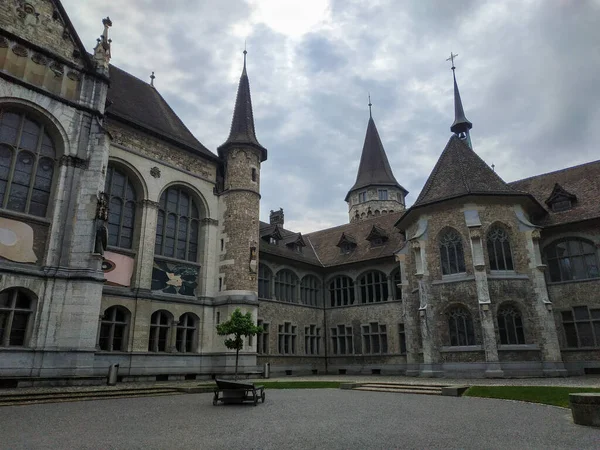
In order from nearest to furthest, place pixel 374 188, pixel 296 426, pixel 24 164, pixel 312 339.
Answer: pixel 296 426, pixel 24 164, pixel 312 339, pixel 374 188

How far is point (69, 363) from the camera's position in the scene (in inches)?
682

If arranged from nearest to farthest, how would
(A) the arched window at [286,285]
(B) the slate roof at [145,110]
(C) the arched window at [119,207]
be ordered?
(C) the arched window at [119,207]
(B) the slate roof at [145,110]
(A) the arched window at [286,285]

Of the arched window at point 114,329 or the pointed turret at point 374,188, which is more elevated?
the pointed turret at point 374,188

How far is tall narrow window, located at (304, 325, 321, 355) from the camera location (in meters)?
32.7

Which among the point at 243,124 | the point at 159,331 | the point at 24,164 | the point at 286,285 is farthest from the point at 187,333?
the point at 243,124

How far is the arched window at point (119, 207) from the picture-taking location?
23125mm

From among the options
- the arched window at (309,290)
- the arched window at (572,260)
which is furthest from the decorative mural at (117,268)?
the arched window at (572,260)

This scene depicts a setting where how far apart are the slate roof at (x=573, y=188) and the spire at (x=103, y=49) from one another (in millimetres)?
26174

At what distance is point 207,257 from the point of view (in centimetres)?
2697

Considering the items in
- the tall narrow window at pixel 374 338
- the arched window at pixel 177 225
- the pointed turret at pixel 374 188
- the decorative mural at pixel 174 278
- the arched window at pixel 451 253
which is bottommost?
the tall narrow window at pixel 374 338

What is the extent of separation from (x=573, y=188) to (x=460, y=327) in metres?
12.1

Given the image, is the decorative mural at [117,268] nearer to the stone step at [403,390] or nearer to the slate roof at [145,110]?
the slate roof at [145,110]

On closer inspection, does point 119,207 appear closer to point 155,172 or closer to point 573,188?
point 155,172

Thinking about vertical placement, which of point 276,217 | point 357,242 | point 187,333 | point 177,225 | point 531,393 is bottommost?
point 531,393
